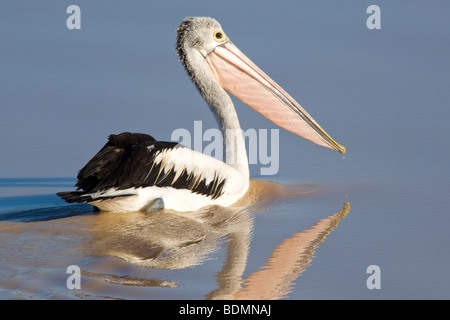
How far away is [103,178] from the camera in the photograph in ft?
17.9

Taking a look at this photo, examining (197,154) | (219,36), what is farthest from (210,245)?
(219,36)

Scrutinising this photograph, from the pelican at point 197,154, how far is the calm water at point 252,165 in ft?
0.56

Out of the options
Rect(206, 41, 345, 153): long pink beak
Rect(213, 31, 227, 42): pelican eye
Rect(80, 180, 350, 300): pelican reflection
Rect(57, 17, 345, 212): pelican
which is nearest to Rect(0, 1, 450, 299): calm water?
Rect(80, 180, 350, 300): pelican reflection

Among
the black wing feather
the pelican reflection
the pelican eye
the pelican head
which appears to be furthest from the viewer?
the pelican eye

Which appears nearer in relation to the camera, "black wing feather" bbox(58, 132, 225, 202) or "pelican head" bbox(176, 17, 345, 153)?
"black wing feather" bbox(58, 132, 225, 202)

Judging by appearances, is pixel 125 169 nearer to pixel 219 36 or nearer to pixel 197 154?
pixel 197 154

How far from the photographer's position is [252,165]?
7.02 meters

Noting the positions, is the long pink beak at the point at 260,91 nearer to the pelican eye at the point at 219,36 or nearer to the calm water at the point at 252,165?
the pelican eye at the point at 219,36

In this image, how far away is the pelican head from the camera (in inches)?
253

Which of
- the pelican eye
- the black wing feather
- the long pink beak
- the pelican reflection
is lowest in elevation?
the pelican reflection

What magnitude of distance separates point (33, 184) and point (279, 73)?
9.68 feet

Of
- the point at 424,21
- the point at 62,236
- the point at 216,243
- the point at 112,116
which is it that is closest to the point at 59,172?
the point at 112,116

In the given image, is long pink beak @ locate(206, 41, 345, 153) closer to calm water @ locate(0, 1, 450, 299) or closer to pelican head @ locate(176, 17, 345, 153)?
pelican head @ locate(176, 17, 345, 153)

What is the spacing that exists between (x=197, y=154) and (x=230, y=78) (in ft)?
3.57
